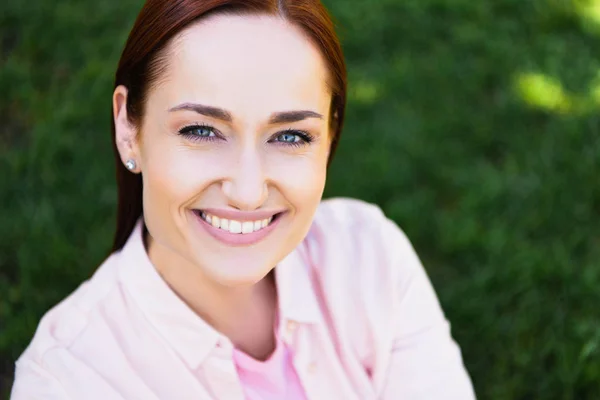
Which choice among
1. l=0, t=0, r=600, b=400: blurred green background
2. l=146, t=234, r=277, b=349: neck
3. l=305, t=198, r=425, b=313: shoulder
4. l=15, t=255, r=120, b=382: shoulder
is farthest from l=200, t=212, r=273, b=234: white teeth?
l=0, t=0, r=600, b=400: blurred green background

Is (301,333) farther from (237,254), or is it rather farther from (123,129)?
(123,129)

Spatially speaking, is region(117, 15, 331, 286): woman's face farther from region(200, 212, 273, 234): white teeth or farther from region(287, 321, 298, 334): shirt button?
region(287, 321, 298, 334): shirt button

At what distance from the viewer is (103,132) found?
395 centimetres

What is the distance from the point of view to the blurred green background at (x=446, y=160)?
3.17 meters

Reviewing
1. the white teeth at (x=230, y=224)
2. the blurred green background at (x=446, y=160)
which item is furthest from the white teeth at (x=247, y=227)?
the blurred green background at (x=446, y=160)

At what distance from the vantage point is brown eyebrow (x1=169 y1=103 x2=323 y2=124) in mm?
1856

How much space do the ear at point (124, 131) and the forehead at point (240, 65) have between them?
0.72 feet

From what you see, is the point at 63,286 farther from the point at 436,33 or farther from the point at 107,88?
the point at 436,33

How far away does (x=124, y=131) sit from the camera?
2105 mm

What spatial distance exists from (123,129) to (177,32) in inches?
13.1

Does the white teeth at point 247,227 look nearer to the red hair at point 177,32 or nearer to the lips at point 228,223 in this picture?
the lips at point 228,223

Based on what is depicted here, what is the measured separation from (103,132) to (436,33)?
1827mm

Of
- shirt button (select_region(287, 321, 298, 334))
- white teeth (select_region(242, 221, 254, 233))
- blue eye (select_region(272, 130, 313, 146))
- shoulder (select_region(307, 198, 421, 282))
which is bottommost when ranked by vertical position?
shirt button (select_region(287, 321, 298, 334))

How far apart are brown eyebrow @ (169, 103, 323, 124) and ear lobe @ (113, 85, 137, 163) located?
22 cm
